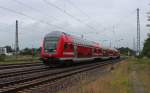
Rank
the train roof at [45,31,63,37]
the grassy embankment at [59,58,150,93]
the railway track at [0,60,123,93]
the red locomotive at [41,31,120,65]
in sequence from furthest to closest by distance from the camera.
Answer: the train roof at [45,31,63,37]
the red locomotive at [41,31,120,65]
the grassy embankment at [59,58,150,93]
the railway track at [0,60,123,93]

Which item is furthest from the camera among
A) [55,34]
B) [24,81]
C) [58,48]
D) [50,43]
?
[55,34]

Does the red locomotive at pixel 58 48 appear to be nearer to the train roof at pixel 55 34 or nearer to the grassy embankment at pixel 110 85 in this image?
the train roof at pixel 55 34

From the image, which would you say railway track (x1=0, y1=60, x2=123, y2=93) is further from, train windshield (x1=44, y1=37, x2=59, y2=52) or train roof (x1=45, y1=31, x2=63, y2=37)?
train roof (x1=45, y1=31, x2=63, y2=37)

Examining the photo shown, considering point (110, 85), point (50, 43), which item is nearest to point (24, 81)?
point (110, 85)

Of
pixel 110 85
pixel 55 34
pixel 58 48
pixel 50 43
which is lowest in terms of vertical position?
pixel 110 85

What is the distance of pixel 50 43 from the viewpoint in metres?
30.9

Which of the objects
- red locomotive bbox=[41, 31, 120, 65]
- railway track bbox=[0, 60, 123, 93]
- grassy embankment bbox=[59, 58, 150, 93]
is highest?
red locomotive bbox=[41, 31, 120, 65]

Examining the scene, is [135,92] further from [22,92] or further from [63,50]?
[63,50]

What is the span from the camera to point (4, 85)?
1495 centimetres

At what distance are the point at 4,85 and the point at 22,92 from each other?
2092mm

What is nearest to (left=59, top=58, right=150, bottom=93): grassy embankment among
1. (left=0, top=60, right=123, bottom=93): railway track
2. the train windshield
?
(left=0, top=60, right=123, bottom=93): railway track

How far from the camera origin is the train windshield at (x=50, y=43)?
30.6 meters

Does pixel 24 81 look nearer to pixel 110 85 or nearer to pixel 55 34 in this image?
pixel 110 85

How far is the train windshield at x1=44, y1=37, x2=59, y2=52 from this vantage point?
3058cm
